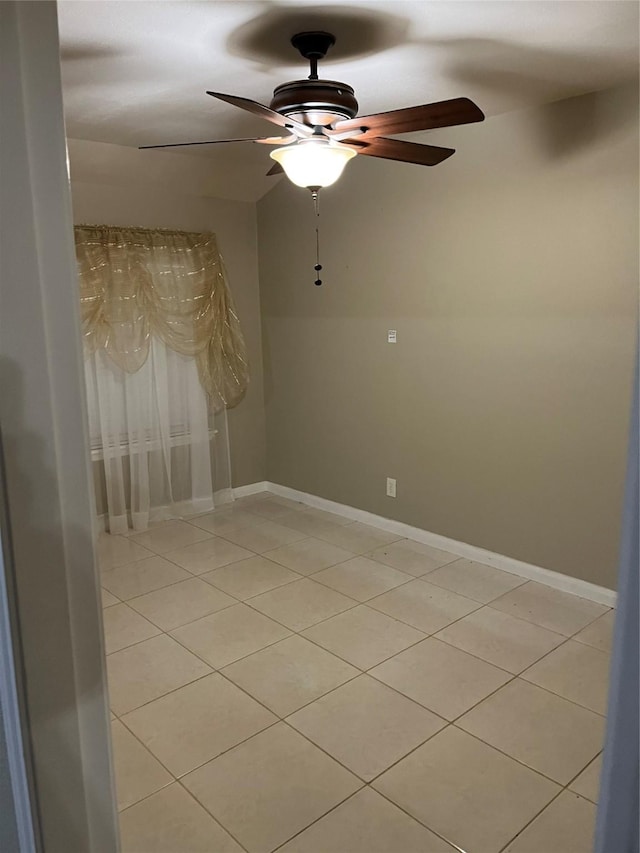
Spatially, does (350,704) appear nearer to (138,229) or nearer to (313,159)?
(313,159)

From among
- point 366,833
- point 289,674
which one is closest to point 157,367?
point 289,674

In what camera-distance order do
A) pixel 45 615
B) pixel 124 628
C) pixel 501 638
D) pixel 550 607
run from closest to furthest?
pixel 45 615 < pixel 501 638 < pixel 124 628 < pixel 550 607

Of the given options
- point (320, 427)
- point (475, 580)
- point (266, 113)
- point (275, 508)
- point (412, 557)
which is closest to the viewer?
point (266, 113)

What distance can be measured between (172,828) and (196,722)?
466 mm

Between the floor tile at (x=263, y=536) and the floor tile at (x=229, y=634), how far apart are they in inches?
32.6

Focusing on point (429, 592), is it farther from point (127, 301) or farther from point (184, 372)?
point (127, 301)

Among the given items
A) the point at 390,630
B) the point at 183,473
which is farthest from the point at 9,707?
the point at 183,473

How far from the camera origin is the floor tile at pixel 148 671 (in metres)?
2.46

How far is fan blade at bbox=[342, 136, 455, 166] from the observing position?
2.46 m

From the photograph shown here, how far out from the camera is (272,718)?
232 centimetres

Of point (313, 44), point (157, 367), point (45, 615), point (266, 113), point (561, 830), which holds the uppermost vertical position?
point (313, 44)

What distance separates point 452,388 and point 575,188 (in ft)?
3.94

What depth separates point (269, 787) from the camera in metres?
2.00

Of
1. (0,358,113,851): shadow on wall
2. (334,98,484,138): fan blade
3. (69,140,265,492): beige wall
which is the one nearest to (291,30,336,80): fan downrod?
(334,98,484,138): fan blade
